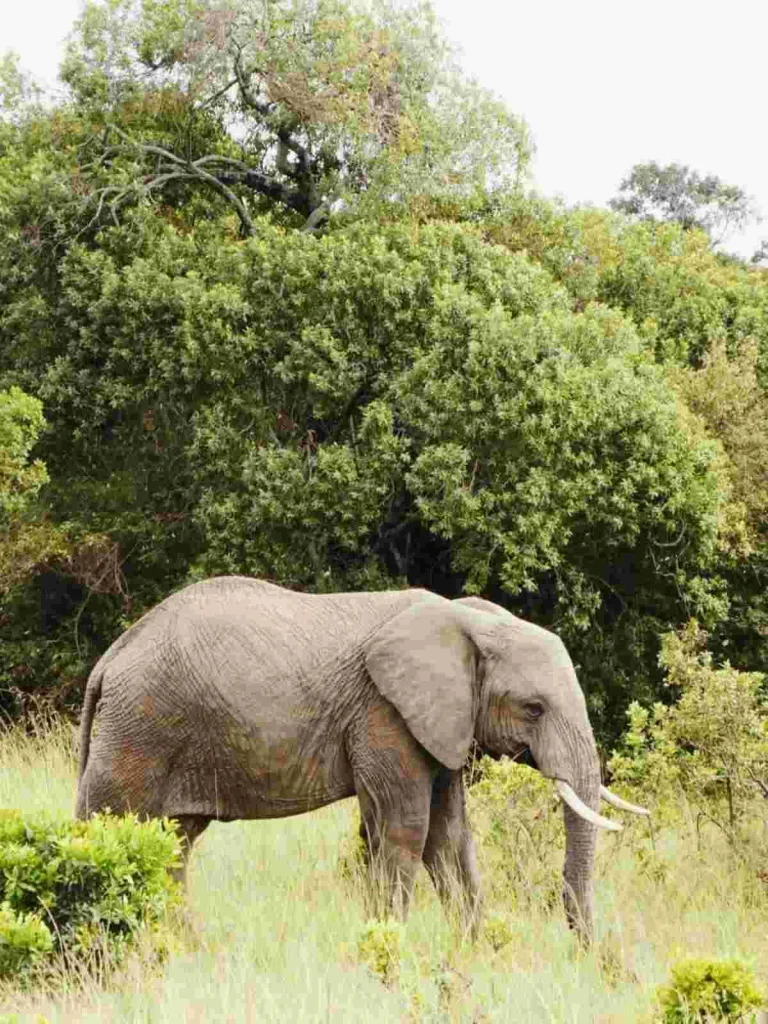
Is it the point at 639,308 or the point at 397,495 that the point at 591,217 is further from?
the point at 397,495

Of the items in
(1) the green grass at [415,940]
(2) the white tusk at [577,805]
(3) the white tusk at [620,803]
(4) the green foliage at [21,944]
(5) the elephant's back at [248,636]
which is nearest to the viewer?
(1) the green grass at [415,940]

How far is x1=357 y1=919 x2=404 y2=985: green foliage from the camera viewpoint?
645 centimetres

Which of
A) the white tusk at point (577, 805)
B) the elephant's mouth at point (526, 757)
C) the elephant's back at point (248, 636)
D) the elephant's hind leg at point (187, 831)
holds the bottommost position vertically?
the elephant's hind leg at point (187, 831)

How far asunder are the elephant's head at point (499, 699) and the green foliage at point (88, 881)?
162cm

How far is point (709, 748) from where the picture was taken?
34.3 feet

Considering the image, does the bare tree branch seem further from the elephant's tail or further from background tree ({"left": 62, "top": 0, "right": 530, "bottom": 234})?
the elephant's tail

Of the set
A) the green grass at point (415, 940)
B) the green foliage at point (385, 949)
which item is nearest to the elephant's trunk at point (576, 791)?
the green grass at point (415, 940)

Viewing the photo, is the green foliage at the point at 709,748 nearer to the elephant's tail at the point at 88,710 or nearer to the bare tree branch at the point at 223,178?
the elephant's tail at the point at 88,710

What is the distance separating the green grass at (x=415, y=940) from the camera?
635cm

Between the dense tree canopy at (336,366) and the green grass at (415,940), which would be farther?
the dense tree canopy at (336,366)

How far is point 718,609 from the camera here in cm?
1895

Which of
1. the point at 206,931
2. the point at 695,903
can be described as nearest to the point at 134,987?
the point at 206,931

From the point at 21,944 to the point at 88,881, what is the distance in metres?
0.51

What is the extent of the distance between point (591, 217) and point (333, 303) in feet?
24.1
